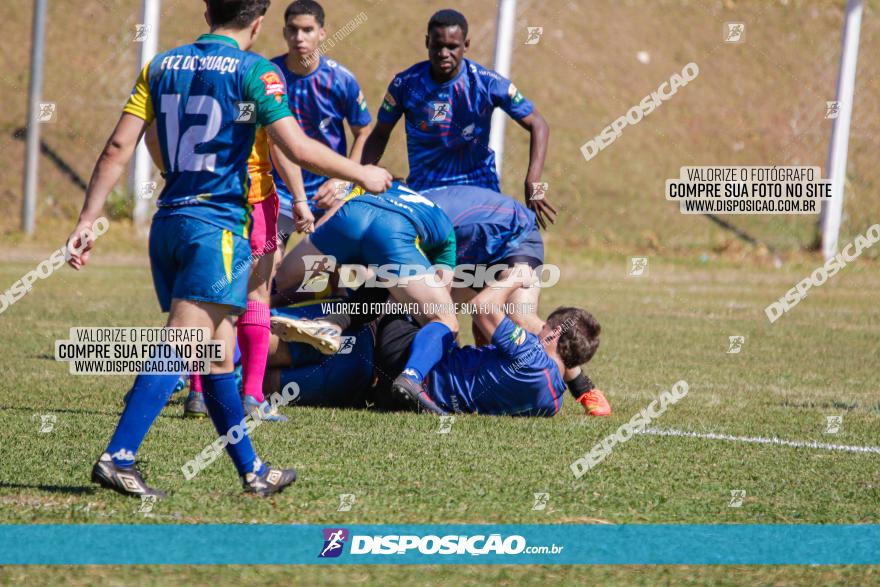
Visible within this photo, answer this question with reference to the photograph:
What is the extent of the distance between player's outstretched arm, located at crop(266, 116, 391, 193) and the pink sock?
2016mm

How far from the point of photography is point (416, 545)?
12.8ft

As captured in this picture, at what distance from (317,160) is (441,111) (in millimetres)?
4124

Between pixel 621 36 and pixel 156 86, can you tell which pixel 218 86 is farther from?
pixel 621 36

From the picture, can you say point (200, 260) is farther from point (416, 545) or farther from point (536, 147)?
point (536, 147)

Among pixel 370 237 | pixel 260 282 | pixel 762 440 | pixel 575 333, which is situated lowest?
pixel 762 440

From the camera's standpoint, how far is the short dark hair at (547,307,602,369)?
6.62 metres

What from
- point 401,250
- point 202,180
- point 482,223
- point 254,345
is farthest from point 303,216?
point 202,180

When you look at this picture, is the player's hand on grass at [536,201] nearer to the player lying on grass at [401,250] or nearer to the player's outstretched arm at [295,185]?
the player lying on grass at [401,250]

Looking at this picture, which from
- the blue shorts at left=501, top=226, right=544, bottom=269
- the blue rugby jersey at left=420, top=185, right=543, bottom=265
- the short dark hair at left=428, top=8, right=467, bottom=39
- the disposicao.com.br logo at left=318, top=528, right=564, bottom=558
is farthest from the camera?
the short dark hair at left=428, top=8, right=467, bottom=39

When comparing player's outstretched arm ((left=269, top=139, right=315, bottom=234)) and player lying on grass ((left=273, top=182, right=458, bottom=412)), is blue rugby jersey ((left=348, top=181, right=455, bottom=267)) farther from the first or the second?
player's outstretched arm ((left=269, top=139, right=315, bottom=234))

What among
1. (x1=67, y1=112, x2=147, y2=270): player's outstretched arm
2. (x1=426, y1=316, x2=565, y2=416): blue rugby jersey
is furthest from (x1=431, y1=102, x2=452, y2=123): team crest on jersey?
(x1=67, y1=112, x2=147, y2=270): player's outstretched arm

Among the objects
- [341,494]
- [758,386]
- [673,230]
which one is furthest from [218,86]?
[673,230]

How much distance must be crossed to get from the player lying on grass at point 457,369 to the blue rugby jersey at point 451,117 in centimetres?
202

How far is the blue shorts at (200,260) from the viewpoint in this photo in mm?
4355
